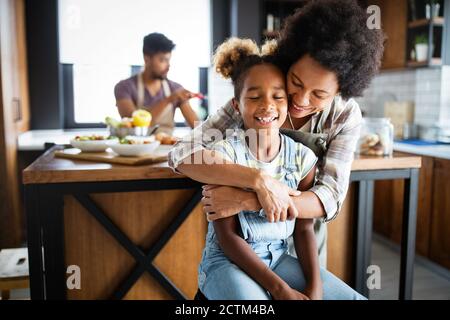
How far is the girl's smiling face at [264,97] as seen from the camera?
3.38 ft

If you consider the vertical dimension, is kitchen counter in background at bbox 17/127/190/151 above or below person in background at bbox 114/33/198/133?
below

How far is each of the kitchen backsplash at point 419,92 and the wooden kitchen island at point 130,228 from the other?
4.20ft

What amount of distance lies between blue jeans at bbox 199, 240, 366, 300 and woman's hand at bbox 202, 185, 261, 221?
11cm

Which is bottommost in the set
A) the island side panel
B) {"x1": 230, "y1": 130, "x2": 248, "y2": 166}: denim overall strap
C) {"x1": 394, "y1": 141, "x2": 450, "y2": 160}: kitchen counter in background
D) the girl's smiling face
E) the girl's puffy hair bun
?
the island side panel

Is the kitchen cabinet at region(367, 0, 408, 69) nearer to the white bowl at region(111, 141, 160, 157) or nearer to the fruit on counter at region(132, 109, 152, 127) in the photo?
the fruit on counter at region(132, 109, 152, 127)

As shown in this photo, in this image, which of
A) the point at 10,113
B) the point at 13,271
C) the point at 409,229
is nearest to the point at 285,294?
the point at 409,229

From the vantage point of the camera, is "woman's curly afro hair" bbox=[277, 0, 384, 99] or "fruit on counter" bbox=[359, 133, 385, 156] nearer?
"woman's curly afro hair" bbox=[277, 0, 384, 99]

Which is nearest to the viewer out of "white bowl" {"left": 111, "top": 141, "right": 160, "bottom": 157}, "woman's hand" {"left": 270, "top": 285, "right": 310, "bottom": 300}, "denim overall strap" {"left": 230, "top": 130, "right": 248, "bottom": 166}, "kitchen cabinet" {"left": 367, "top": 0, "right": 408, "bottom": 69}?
"woman's hand" {"left": 270, "top": 285, "right": 310, "bottom": 300}

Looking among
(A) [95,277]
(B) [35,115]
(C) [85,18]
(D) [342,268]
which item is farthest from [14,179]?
(D) [342,268]

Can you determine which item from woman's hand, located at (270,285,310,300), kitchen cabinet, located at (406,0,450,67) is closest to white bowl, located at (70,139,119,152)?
woman's hand, located at (270,285,310,300)

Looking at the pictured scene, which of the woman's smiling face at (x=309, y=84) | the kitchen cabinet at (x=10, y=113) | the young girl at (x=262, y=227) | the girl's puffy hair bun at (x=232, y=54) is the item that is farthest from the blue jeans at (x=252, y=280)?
the kitchen cabinet at (x=10, y=113)

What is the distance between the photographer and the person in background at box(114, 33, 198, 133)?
237 cm

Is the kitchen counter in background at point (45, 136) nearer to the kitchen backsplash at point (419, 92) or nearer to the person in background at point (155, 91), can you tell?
the person in background at point (155, 91)
